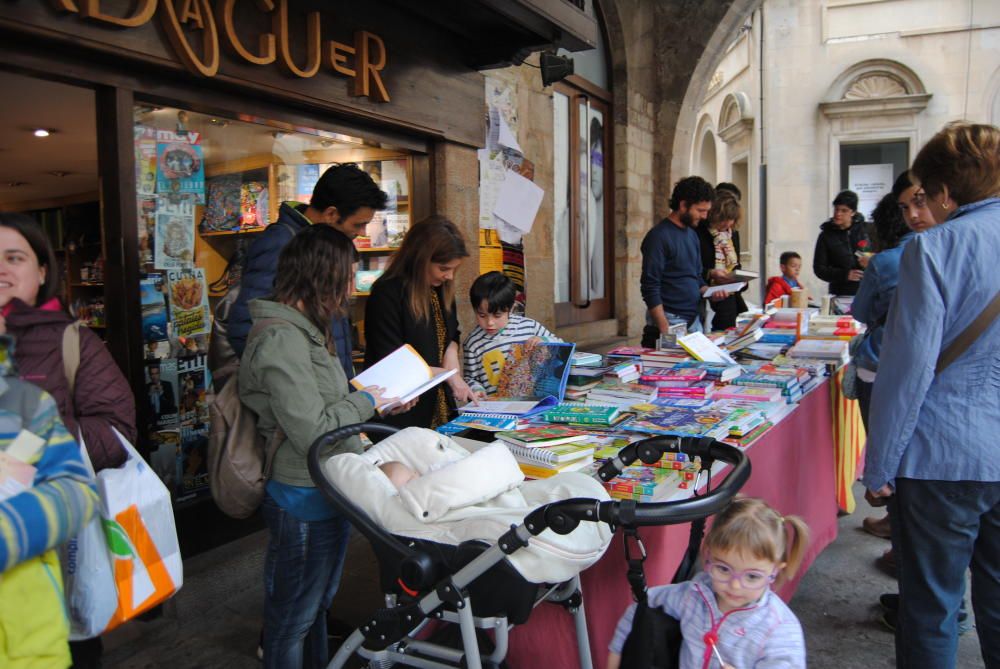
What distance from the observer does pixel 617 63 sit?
25.4 ft

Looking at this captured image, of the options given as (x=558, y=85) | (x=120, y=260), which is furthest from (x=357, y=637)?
(x=558, y=85)

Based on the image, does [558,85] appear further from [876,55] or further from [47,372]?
[876,55]

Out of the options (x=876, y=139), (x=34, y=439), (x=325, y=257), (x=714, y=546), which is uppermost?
(x=876, y=139)

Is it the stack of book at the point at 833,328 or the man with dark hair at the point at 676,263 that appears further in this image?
the man with dark hair at the point at 676,263

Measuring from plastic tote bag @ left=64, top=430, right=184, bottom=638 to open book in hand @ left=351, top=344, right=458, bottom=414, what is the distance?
716 mm

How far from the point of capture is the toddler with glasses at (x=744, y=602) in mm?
1771

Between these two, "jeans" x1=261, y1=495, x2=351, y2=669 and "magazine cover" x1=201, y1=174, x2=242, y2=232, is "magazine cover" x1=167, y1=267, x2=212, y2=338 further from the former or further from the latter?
"jeans" x1=261, y1=495, x2=351, y2=669

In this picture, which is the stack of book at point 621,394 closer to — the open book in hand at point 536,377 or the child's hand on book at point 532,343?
the open book in hand at point 536,377

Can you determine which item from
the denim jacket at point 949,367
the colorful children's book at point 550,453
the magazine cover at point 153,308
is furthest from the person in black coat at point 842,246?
the magazine cover at point 153,308

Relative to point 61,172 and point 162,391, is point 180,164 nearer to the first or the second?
point 162,391

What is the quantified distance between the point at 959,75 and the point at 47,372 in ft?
65.2

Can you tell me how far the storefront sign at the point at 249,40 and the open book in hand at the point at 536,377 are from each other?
188cm

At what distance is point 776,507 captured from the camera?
9.96 ft

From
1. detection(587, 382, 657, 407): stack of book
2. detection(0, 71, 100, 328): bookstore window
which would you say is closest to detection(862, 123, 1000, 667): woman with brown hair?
detection(587, 382, 657, 407): stack of book
